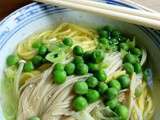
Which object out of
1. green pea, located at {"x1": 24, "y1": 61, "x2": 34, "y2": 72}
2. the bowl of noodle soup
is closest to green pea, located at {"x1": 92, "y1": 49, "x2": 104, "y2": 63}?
the bowl of noodle soup

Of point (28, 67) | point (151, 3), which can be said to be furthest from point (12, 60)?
point (151, 3)

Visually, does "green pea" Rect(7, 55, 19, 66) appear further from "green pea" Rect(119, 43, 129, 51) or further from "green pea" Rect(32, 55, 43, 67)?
"green pea" Rect(119, 43, 129, 51)

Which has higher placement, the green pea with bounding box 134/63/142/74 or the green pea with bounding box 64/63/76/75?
the green pea with bounding box 64/63/76/75

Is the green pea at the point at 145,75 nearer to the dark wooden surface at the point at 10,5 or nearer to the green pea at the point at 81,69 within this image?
the green pea at the point at 81,69

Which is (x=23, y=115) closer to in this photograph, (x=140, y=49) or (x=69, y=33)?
(x=69, y=33)

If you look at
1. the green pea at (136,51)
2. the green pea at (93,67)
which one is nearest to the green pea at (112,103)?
the green pea at (93,67)

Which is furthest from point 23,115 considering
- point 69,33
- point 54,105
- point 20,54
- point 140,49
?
point 140,49

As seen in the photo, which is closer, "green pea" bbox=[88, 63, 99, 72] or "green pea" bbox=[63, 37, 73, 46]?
"green pea" bbox=[88, 63, 99, 72]
